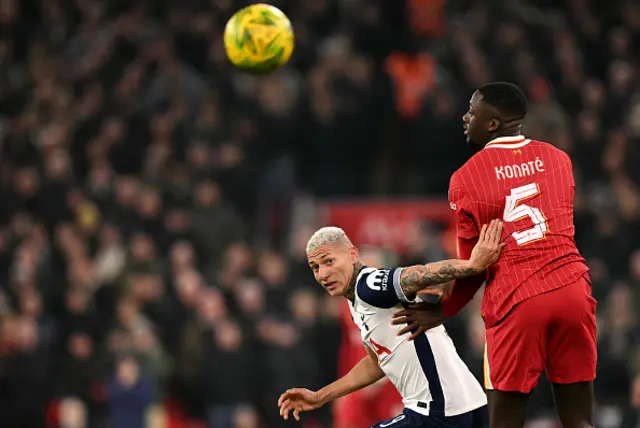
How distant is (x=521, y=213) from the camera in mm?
6605

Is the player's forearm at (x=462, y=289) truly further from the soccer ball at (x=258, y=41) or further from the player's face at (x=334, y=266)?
the soccer ball at (x=258, y=41)

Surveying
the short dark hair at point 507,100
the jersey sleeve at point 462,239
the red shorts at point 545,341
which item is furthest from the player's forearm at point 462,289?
the short dark hair at point 507,100

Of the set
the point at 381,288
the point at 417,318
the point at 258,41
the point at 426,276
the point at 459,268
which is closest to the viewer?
the point at 459,268

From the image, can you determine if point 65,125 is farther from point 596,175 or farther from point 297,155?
point 596,175

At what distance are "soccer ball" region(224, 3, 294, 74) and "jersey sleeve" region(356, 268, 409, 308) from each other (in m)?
2.66

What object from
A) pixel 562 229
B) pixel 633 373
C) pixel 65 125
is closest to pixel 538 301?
pixel 562 229

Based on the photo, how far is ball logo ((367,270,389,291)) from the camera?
692cm

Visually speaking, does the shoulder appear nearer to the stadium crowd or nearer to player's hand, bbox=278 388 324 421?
player's hand, bbox=278 388 324 421

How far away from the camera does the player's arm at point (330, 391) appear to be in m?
7.39

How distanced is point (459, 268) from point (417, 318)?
511 millimetres

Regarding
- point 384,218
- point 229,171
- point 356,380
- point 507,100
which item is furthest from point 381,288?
point 229,171

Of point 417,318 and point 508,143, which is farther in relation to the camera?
point 417,318

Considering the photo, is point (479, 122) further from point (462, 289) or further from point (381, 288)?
point (381, 288)

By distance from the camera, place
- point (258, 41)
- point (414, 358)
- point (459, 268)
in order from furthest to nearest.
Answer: point (258, 41), point (414, 358), point (459, 268)
